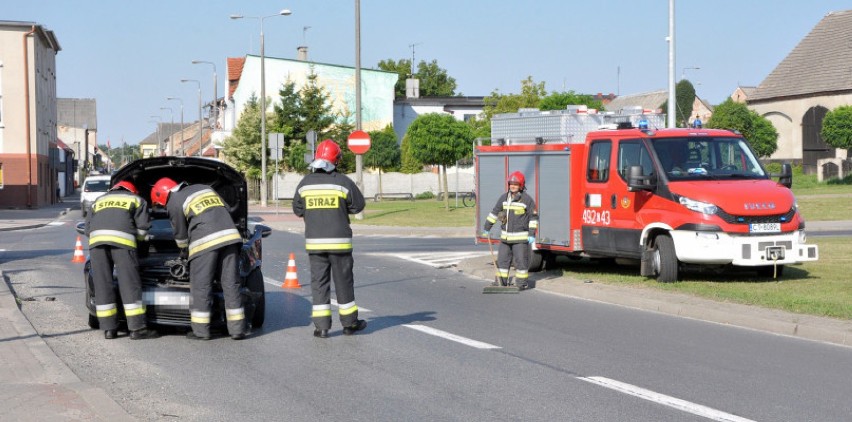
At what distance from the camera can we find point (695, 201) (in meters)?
14.6

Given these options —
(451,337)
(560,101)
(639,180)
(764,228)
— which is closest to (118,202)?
(451,337)

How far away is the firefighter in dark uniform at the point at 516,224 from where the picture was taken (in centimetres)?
1514

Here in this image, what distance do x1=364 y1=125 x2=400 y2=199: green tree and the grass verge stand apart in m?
47.7

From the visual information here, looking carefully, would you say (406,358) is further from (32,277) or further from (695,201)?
(32,277)

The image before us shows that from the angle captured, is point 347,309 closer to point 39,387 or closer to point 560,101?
point 39,387

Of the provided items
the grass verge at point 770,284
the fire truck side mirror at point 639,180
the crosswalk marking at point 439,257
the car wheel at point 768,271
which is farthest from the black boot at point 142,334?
the crosswalk marking at point 439,257

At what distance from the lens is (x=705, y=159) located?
15555 millimetres

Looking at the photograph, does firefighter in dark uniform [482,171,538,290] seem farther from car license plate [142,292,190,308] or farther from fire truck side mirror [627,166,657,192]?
car license plate [142,292,190,308]

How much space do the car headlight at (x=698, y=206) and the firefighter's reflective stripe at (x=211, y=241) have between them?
6885 mm

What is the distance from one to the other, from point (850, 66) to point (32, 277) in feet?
192

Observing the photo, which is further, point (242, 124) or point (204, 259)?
point (242, 124)

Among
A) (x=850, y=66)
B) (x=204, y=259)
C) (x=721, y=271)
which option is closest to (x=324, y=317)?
(x=204, y=259)

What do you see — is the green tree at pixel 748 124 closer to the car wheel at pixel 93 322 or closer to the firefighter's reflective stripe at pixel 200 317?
the car wheel at pixel 93 322

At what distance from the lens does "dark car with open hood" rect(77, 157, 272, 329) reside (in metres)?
10.6
